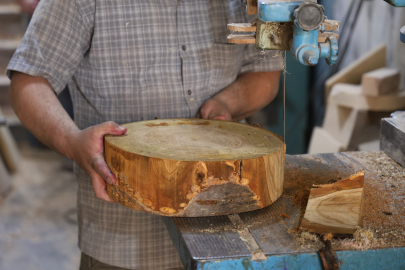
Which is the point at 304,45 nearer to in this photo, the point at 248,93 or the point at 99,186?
the point at 99,186

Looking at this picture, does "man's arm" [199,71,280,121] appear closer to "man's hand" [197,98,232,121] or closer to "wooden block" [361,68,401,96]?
"man's hand" [197,98,232,121]

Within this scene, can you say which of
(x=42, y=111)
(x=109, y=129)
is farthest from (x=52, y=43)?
(x=109, y=129)

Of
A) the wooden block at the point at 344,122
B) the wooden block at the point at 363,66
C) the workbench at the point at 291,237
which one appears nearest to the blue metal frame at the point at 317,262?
the workbench at the point at 291,237

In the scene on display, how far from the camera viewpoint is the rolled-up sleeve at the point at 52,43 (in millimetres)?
1229

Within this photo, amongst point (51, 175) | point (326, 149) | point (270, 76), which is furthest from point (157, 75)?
point (51, 175)

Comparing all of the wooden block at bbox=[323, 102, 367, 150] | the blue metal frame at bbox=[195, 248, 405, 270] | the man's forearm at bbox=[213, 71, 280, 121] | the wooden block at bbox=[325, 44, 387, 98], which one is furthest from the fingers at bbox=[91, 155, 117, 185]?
the wooden block at bbox=[325, 44, 387, 98]

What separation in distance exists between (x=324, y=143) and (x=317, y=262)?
2.01 meters

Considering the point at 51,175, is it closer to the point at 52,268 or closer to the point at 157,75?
the point at 52,268

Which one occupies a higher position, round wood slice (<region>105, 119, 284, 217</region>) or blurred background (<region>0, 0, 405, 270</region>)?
round wood slice (<region>105, 119, 284, 217</region>)

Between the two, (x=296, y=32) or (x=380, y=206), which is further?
(x=380, y=206)

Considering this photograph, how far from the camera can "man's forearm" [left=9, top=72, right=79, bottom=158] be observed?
1170mm

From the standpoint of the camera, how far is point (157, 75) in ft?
4.47

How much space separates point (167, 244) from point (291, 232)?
0.62 m

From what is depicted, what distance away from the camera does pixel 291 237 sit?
0.83 m
